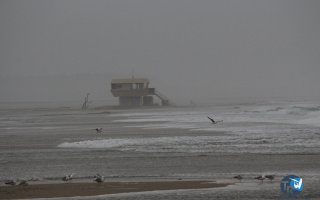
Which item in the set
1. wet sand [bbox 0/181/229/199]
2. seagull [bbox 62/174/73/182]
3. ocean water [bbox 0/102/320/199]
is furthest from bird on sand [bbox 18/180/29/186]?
seagull [bbox 62/174/73/182]

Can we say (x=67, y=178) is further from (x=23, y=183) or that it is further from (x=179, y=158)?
(x=179, y=158)

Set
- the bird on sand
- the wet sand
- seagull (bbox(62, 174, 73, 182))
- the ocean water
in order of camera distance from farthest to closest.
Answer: seagull (bbox(62, 174, 73, 182)) < the bird on sand < the ocean water < the wet sand

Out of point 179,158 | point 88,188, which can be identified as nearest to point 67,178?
point 88,188

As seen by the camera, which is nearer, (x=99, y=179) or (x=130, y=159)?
(x=99, y=179)

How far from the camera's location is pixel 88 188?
1889 cm

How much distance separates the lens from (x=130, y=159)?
26000mm

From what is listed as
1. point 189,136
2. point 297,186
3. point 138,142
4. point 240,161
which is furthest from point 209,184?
point 189,136

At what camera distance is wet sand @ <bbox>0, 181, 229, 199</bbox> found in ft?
59.1

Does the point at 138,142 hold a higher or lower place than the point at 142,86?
lower

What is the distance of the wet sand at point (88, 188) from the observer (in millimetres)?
18000

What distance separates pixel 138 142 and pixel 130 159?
7.69m

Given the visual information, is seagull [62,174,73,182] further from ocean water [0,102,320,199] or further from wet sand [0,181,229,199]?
wet sand [0,181,229,199]

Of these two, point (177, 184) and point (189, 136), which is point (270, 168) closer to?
point (177, 184)

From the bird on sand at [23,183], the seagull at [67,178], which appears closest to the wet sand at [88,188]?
the bird on sand at [23,183]
